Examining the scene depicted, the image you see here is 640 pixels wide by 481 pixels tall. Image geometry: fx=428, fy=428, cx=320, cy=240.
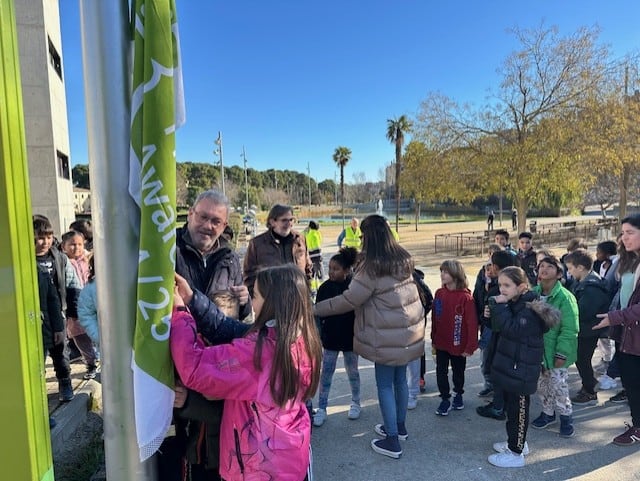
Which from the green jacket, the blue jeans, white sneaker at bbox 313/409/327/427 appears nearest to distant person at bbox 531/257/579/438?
the green jacket

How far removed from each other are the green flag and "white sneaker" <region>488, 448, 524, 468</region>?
279 cm

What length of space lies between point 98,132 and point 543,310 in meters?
3.11

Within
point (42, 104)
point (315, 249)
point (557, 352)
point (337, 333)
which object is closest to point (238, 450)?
point (337, 333)

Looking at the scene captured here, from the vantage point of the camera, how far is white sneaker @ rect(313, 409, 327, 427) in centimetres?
399

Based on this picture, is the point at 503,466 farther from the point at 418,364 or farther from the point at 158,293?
the point at 158,293

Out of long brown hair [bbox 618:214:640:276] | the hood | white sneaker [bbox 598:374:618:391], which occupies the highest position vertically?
long brown hair [bbox 618:214:640:276]

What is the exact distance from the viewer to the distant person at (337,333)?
12.9ft

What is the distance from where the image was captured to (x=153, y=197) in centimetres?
147

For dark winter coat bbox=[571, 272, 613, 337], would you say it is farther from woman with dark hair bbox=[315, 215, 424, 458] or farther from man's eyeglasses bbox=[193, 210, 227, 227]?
man's eyeglasses bbox=[193, 210, 227, 227]

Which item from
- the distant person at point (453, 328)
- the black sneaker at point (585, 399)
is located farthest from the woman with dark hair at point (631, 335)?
the distant person at point (453, 328)

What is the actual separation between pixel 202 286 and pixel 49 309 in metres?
2.21

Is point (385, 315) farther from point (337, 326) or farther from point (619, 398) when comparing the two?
point (619, 398)

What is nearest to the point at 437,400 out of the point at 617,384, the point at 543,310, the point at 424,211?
the point at 543,310

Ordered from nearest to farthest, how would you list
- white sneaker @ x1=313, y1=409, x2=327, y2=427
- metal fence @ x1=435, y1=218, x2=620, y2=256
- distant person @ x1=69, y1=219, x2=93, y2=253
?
white sneaker @ x1=313, y1=409, x2=327, y2=427, distant person @ x1=69, y1=219, x2=93, y2=253, metal fence @ x1=435, y1=218, x2=620, y2=256
